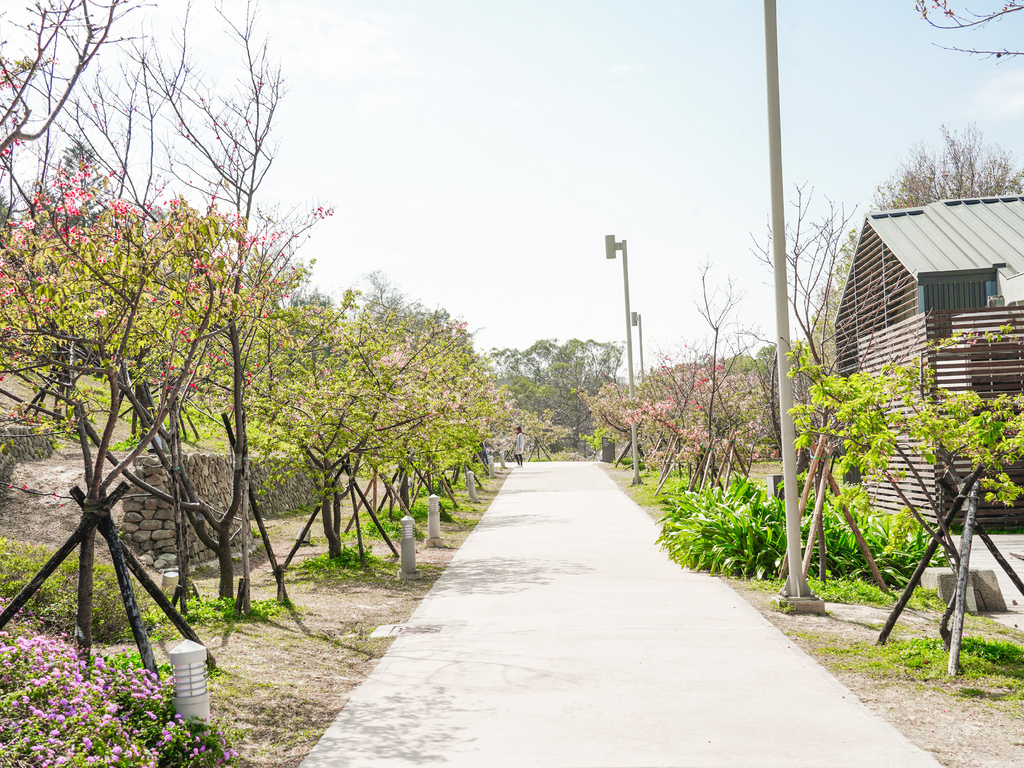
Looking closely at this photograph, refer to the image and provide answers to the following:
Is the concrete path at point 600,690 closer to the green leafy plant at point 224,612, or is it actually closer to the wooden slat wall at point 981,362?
the green leafy plant at point 224,612

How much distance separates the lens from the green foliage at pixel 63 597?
668cm

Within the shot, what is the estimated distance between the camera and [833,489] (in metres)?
9.15

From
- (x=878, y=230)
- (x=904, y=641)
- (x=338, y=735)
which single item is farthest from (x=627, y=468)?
(x=338, y=735)

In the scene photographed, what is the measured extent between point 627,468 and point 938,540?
28.3m

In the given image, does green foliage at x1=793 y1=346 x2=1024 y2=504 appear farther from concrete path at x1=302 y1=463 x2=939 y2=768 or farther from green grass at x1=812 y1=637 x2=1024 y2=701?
concrete path at x1=302 y1=463 x2=939 y2=768

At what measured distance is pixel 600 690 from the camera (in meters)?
5.77

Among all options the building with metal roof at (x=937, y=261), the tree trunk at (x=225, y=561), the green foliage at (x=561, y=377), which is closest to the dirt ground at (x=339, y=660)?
the tree trunk at (x=225, y=561)

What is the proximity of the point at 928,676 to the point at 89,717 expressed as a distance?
550 centimetres

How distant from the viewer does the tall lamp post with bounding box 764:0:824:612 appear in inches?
318

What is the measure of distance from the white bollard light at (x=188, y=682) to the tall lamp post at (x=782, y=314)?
564cm

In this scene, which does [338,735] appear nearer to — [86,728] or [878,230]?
[86,728]

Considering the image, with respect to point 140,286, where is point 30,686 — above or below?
below

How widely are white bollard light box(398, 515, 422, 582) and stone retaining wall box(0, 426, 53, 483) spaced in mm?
6137

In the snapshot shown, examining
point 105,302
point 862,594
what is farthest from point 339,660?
point 862,594
